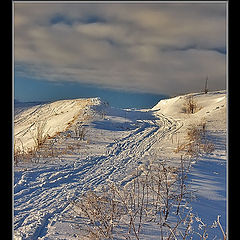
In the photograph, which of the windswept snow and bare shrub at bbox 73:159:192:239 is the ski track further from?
bare shrub at bbox 73:159:192:239

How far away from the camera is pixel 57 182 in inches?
211

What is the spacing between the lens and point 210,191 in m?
4.97

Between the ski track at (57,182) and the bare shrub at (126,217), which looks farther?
the ski track at (57,182)

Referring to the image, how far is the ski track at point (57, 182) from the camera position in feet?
11.7

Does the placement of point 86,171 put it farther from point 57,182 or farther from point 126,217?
point 126,217

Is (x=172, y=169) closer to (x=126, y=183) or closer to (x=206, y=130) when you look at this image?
(x=126, y=183)

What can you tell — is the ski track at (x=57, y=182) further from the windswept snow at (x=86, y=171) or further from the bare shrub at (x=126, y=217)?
the bare shrub at (x=126, y=217)

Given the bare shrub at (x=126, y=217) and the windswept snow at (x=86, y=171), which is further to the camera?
the windswept snow at (x=86, y=171)

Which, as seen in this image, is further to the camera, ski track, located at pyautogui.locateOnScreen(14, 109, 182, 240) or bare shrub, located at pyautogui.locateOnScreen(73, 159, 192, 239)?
ski track, located at pyautogui.locateOnScreen(14, 109, 182, 240)

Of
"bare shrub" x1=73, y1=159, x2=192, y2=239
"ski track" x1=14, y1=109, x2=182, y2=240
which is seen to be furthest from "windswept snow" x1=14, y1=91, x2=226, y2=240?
"bare shrub" x1=73, y1=159, x2=192, y2=239

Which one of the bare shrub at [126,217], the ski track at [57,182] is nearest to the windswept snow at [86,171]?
the ski track at [57,182]

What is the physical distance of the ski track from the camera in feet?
11.7

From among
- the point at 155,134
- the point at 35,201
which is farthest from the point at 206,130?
the point at 35,201

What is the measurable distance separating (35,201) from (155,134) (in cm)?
785
